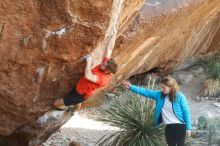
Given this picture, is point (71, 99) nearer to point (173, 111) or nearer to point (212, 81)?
point (173, 111)

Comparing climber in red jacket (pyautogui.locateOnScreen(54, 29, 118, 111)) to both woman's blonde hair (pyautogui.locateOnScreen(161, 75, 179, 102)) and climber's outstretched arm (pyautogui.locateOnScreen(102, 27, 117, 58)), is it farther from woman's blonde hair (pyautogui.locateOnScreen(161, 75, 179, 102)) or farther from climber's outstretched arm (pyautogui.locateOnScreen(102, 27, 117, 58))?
woman's blonde hair (pyautogui.locateOnScreen(161, 75, 179, 102))

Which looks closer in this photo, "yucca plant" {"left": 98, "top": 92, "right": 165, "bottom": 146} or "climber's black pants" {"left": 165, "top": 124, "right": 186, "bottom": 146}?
"climber's black pants" {"left": 165, "top": 124, "right": 186, "bottom": 146}

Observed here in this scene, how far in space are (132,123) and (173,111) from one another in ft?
7.33

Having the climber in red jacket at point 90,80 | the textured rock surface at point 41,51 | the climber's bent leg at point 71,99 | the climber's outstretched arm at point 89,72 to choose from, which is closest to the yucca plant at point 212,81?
the textured rock surface at point 41,51

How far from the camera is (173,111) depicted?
8008 millimetres

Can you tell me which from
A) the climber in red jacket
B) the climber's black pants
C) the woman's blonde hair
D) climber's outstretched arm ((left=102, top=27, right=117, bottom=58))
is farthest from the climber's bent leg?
the climber's black pants

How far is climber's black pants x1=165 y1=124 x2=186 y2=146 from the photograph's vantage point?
808 cm

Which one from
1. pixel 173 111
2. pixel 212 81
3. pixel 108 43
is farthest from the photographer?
pixel 212 81

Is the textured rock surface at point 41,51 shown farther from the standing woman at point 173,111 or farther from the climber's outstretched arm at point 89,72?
the standing woman at point 173,111

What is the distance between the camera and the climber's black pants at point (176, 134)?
318 inches

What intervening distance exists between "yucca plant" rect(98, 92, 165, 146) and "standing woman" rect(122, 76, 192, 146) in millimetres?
1733

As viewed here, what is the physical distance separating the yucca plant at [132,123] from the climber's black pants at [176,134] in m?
1.68

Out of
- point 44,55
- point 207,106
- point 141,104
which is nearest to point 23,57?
point 44,55

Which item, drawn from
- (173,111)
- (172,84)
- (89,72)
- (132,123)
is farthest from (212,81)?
(89,72)
